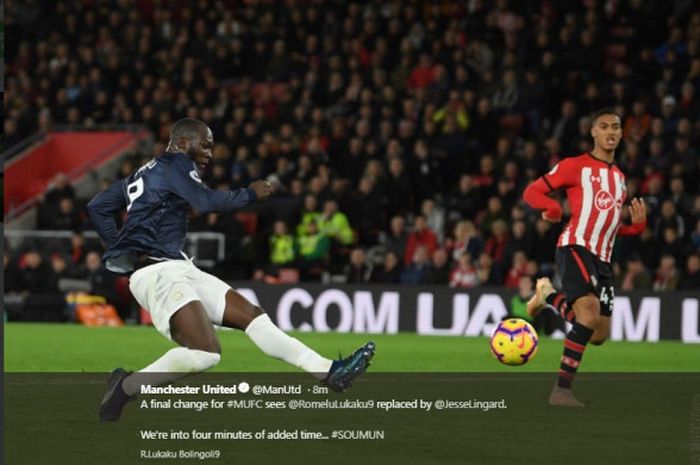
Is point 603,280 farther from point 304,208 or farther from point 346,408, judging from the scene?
point 304,208

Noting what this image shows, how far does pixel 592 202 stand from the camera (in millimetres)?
10070

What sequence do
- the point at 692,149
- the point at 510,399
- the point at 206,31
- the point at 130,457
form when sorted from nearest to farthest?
the point at 130,457, the point at 510,399, the point at 692,149, the point at 206,31

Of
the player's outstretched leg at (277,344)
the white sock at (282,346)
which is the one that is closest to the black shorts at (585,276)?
the player's outstretched leg at (277,344)

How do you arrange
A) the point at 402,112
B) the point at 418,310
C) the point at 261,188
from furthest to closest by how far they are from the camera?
the point at 402,112
the point at 418,310
the point at 261,188

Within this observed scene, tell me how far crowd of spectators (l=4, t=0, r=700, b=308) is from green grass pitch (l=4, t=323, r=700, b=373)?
2.08m

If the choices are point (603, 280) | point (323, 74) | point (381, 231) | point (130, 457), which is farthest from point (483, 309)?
point (130, 457)

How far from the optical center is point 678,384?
11.3 metres

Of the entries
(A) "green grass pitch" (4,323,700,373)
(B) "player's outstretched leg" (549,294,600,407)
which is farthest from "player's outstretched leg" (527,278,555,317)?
(A) "green grass pitch" (4,323,700,373)

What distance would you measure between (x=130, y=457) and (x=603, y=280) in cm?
430

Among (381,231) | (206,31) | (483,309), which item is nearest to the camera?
(483,309)

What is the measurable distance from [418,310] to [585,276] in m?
9.28

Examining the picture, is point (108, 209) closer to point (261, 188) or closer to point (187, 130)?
point (187, 130)

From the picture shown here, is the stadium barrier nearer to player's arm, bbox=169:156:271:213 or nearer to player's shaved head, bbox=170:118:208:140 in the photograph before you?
player's shaved head, bbox=170:118:208:140
